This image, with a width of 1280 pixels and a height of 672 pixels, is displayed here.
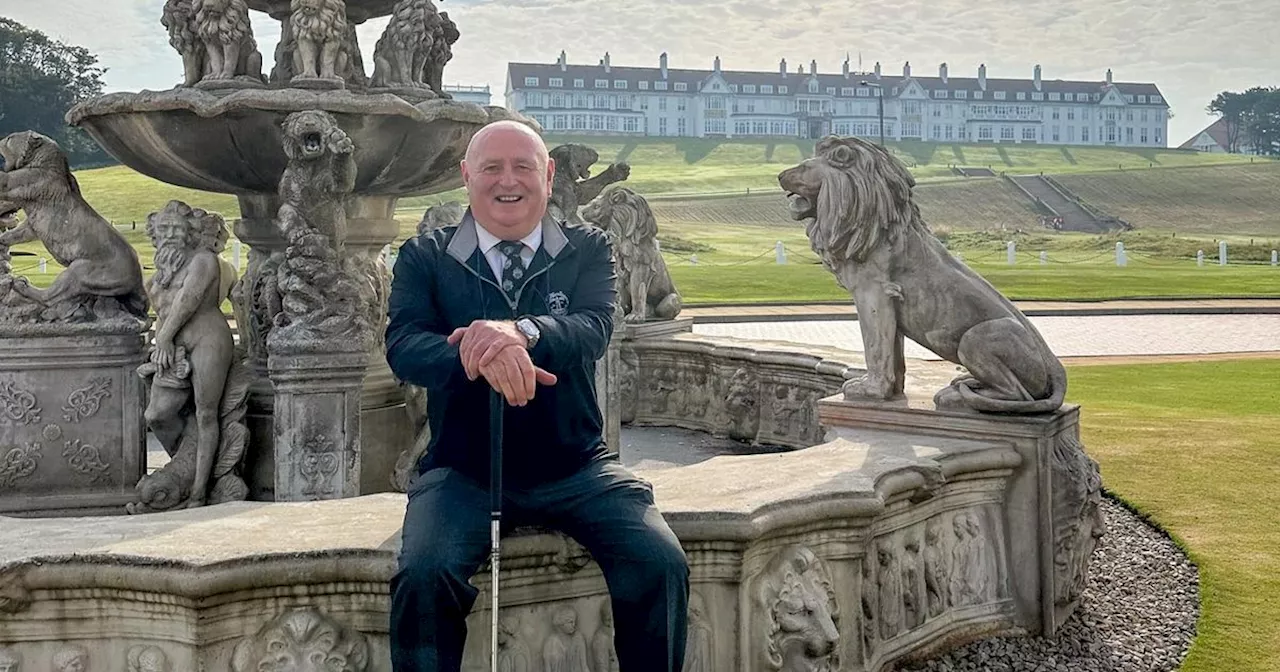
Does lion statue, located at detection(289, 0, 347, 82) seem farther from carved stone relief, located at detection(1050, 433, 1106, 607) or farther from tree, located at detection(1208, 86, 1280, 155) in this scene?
tree, located at detection(1208, 86, 1280, 155)

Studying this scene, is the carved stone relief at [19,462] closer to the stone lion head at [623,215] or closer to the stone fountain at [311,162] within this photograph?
the stone fountain at [311,162]

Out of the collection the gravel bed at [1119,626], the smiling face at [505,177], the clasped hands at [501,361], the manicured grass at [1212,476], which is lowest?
the gravel bed at [1119,626]

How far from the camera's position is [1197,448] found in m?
8.93

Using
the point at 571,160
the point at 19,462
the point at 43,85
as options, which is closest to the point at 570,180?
the point at 571,160

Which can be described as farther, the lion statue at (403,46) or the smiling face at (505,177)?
the lion statue at (403,46)

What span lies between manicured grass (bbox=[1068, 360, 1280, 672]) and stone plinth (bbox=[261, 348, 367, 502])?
379 cm

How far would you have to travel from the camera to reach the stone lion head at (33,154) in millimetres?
5938

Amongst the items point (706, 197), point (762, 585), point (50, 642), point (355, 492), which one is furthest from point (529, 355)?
point (706, 197)

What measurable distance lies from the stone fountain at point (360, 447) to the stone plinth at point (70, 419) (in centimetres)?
1

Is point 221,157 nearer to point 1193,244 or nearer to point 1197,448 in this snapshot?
point 1197,448

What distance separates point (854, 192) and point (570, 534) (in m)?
2.60

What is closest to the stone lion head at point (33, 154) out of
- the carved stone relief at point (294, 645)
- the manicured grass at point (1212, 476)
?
the carved stone relief at point (294, 645)

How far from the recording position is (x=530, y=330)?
288cm

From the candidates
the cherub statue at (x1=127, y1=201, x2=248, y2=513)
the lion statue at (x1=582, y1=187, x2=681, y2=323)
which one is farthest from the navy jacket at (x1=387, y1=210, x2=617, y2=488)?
the lion statue at (x1=582, y1=187, x2=681, y2=323)
